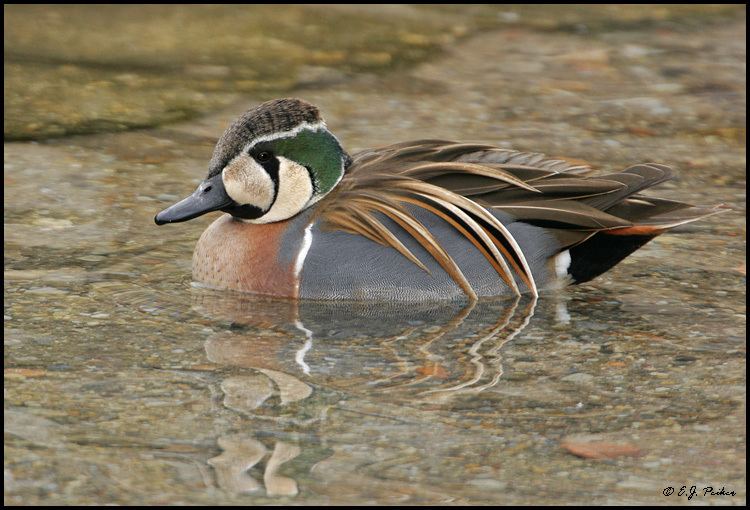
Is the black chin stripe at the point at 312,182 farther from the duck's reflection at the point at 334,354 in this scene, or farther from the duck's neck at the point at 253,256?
the duck's reflection at the point at 334,354

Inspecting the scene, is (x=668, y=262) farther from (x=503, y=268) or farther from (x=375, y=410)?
(x=375, y=410)

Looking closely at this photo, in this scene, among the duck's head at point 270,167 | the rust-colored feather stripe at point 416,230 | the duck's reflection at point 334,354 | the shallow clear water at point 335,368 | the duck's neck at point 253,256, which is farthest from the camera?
the duck's head at point 270,167

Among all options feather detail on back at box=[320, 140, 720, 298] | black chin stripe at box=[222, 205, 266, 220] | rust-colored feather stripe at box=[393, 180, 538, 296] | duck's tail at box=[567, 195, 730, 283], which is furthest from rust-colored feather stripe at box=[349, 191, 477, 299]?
duck's tail at box=[567, 195, 730, 283]

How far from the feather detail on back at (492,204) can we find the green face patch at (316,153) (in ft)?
0.28

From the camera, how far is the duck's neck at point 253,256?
6578mm

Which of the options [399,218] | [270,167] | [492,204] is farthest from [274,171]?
[492,204]

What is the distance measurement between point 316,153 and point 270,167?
243 millimetres

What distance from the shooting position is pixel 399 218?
6.45m

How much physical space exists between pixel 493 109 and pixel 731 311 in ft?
12.8

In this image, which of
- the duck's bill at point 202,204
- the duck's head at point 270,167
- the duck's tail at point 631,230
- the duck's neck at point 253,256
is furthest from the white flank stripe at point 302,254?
the duck's tail at point 631,230

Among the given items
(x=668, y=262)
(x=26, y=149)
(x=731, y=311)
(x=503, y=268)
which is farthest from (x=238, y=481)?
(x=26, y=149)

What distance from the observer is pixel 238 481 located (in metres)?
4.71

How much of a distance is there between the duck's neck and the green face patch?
20cm

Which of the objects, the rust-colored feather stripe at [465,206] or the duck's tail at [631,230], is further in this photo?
the duck's tail at [631,230]
